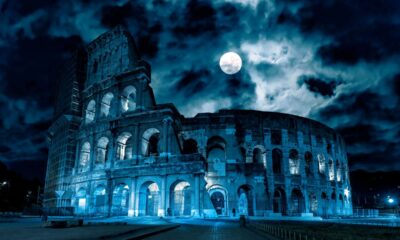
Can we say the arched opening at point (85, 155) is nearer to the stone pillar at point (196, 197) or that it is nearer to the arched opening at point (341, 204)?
the stone pillar at point (196, 197)

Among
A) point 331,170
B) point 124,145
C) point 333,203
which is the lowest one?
point 333,203

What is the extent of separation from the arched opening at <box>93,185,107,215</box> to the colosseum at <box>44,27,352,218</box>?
5.1 inches

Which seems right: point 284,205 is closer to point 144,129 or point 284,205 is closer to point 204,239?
point 144,129

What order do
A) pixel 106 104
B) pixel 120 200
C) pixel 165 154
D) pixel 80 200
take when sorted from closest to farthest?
1. pixel 165 154
2. pixel 120 200
3. pixel 80 200
4. pixel 106 104

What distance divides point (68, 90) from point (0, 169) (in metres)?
31.5

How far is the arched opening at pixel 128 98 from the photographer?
1577 inches

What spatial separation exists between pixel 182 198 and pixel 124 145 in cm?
1029

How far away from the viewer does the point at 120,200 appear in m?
34.9

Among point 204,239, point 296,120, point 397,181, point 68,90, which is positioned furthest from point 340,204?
point 397,181

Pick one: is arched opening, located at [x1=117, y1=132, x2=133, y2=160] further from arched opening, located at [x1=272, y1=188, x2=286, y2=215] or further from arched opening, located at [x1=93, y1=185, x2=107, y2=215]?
arched opening, located at [x1=272, y1=188, x2=286, y2=215]

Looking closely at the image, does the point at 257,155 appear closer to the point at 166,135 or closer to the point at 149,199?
the point at 166,135

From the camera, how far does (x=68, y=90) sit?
4778cm

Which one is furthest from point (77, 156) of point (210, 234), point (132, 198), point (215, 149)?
point (210, 234)

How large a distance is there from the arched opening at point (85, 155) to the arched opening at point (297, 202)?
27437mm
